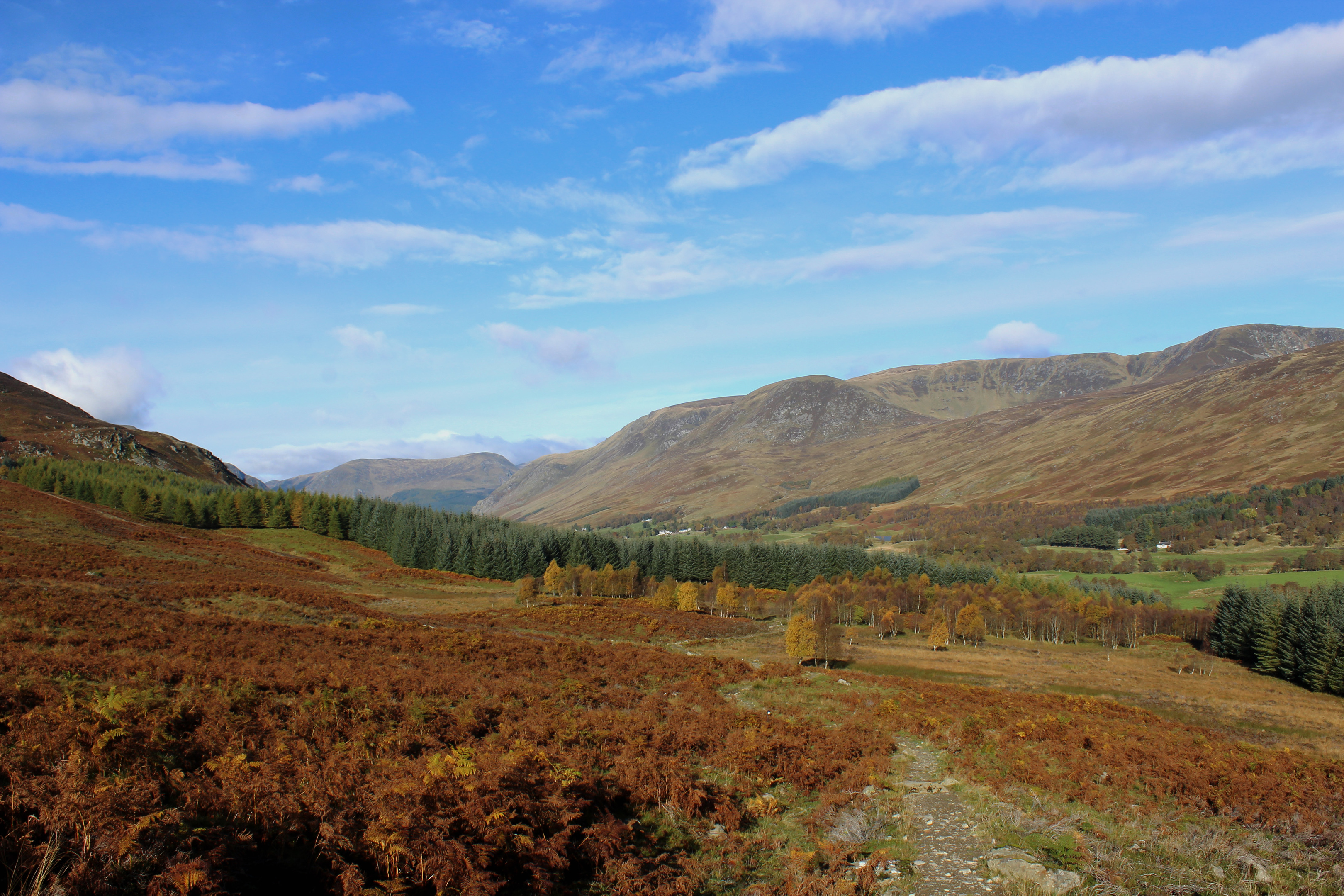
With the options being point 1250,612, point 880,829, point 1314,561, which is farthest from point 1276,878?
point 1314,561

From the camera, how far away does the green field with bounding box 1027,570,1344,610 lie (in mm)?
138500

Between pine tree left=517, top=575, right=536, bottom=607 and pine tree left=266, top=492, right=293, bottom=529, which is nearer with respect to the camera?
pine tree left=517, top=575, right=536, bottom=607

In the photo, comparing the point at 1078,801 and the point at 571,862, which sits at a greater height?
the point at 571,862

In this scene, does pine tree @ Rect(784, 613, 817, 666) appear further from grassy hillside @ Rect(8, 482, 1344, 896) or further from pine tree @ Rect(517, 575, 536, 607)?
pine tree @ Rect(517, 575, 536, 607)

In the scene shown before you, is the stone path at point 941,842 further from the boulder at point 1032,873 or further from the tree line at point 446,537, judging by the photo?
the tree line at point 446,537

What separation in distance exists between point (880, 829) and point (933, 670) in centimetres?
5827

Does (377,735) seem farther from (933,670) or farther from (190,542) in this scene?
(190,542)

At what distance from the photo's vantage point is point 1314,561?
155 metres

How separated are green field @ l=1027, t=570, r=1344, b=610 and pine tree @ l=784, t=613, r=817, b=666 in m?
122

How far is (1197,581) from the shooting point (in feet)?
523

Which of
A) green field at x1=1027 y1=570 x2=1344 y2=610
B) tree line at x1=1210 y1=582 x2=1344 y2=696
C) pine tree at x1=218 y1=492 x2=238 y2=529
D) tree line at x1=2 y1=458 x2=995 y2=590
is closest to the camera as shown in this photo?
tree line at x1=1210 y1=582 x2=1344 y2=696

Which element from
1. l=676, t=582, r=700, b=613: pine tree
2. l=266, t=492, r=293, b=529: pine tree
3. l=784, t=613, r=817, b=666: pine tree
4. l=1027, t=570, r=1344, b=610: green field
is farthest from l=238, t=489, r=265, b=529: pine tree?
l=1027, t=570, r=1344, b=610: green field

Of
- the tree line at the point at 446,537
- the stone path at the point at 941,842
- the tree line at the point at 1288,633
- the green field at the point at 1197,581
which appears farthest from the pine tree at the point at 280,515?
the green field at the point at 1197,581

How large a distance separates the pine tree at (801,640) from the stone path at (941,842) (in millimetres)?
40070
